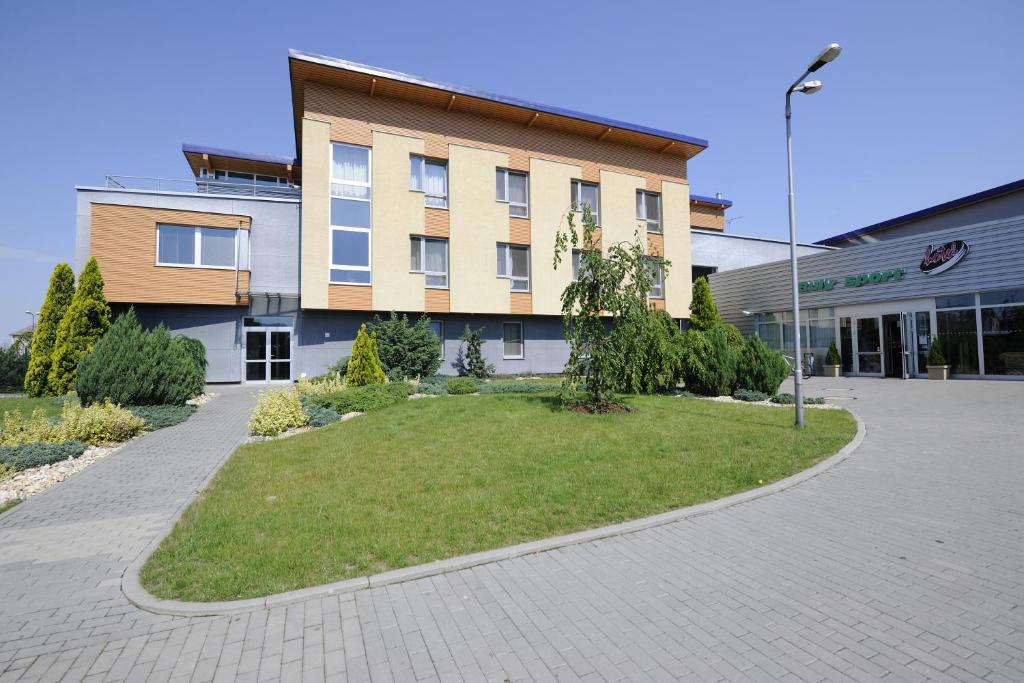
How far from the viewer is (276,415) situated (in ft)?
34.6

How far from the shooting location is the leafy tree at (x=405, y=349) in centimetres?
1889

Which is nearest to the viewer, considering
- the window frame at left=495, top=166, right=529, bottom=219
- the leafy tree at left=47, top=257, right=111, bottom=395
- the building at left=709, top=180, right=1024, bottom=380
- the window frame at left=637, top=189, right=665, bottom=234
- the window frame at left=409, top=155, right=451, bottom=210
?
the leafy tree at left=47, top=257, right=111, bottom=395

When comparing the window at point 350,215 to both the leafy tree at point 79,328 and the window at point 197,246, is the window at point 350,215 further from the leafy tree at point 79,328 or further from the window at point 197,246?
the leafy tree at point 79,328

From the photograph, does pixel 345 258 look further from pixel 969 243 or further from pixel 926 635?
pixel 969 243

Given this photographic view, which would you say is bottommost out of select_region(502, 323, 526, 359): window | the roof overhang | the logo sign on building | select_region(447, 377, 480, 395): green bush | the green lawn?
the green lawn

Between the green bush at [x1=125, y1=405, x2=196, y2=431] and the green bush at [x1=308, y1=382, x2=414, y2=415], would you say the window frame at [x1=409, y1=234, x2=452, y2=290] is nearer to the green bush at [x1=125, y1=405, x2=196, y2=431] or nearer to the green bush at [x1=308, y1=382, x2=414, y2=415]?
the green bush at [x1=308, y1=382, x2=414, y2=415]

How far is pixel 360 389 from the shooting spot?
45.0 ft

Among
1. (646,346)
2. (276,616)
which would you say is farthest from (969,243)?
(276,616)

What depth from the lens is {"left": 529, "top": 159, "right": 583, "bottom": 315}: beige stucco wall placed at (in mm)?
24344

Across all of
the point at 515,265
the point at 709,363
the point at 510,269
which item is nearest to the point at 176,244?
the point at 510,269

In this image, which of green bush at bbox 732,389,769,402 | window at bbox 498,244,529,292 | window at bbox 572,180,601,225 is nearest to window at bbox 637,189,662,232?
window at bbox 572,180,601,225

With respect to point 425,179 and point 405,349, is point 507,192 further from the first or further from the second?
point 405,349

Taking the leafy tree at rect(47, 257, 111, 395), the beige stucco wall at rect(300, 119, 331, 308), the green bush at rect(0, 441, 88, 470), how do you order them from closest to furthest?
the green bush at rect(0, 441, 88, 470) < the leafy tree at rect(47, 257, 111, 395) < the beige stucco wall at rect(300, 119, 331, 308)

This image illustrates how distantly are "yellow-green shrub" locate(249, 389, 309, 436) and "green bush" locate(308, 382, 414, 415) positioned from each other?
135cm
